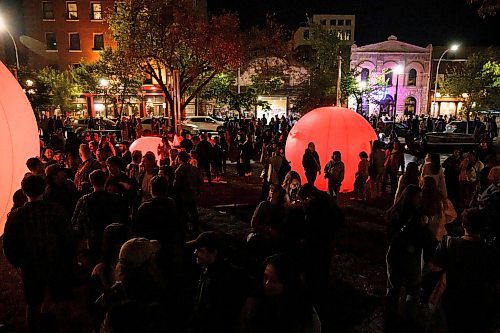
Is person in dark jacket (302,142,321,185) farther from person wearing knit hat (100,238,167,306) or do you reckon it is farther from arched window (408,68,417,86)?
arched window (408,68,417,86)

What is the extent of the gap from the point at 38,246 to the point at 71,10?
43.6 m

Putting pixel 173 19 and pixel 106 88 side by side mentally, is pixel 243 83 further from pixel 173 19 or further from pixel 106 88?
pixel 173 19

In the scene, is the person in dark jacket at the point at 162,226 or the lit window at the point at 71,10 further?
the lit window at the point at 71,10

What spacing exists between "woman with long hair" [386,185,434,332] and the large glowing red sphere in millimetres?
6790

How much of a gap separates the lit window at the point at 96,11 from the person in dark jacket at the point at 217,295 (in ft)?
144

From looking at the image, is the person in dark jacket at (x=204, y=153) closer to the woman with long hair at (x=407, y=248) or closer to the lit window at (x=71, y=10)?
the woman with long hair at (x=407, y=248)

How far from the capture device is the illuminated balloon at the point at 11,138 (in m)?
6.40

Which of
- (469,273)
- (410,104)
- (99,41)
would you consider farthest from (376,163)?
(410,104)

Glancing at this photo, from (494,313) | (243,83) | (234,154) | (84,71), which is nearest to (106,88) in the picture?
(84,71)

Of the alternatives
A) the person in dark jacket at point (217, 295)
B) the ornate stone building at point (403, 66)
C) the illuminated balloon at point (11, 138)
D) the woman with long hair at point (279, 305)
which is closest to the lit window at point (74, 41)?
the ornate stone building at point (403, 66)

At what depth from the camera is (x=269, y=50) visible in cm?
2325

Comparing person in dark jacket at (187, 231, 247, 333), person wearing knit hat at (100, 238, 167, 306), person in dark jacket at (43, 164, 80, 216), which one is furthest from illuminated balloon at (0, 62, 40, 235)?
person in dark jacket at (187, 231, 247, 333)

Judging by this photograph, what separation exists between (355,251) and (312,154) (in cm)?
354

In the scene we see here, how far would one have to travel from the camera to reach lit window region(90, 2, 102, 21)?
4150 centimetres
